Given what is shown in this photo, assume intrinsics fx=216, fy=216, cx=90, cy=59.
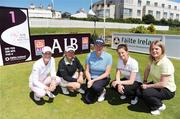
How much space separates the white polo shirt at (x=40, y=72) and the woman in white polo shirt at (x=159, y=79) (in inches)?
81.6

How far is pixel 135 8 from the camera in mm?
72562

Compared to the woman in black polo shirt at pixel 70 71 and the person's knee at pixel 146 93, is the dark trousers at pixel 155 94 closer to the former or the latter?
the person's knee at pixel 146 93

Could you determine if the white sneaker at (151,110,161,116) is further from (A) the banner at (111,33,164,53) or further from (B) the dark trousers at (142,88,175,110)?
(A) the banner at (111,33,164,53)

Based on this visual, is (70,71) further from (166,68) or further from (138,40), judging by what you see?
(138,40)

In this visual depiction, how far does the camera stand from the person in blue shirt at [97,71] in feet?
15.5

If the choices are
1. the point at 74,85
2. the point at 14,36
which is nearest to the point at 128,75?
the point at 74,85

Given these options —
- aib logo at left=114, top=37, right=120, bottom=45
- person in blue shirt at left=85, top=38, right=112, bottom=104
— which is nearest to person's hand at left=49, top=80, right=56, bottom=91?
person in blue shirt at left=85, top=38, right=112, bottom=104

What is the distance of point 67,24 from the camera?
44750mm

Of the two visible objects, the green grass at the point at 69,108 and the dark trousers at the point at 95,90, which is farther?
the dark trousers at the point at 95,90

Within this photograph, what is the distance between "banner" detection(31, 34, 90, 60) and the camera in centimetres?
899

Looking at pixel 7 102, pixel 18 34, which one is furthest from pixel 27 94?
pixel 18 34

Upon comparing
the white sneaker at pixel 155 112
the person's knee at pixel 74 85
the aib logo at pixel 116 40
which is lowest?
the white sneaker at pixel 155 112

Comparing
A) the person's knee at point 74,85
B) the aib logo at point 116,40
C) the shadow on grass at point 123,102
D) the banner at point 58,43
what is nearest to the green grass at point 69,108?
the shadow on grass at point 123,102

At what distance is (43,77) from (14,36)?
4.07m
